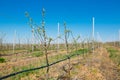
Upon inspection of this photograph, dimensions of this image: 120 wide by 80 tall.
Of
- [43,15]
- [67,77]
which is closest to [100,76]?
[67,77]

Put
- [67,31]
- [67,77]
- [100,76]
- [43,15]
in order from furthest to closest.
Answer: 1. [67,31]
2. [100,76]
3. [67,77]
4. [43,15]

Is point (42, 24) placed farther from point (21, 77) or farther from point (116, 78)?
point (116, 78)

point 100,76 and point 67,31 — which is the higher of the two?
point 67,31

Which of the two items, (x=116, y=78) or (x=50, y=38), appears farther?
(x=116, y=78)

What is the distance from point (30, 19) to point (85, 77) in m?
3.38

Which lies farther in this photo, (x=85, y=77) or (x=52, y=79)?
(x=85, y=77)

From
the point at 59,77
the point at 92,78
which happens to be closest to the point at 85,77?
the point at 92,78

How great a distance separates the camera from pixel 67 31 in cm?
1062

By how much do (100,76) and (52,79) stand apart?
243 cm

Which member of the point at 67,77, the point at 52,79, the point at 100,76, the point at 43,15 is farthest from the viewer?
the point at 100,76

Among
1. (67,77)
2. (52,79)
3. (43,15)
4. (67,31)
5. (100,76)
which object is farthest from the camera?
(67,31)

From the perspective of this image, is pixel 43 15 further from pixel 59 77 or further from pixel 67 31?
pixel 67 31

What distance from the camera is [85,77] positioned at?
878cm

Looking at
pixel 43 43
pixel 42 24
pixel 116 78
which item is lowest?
pixel 116 78
